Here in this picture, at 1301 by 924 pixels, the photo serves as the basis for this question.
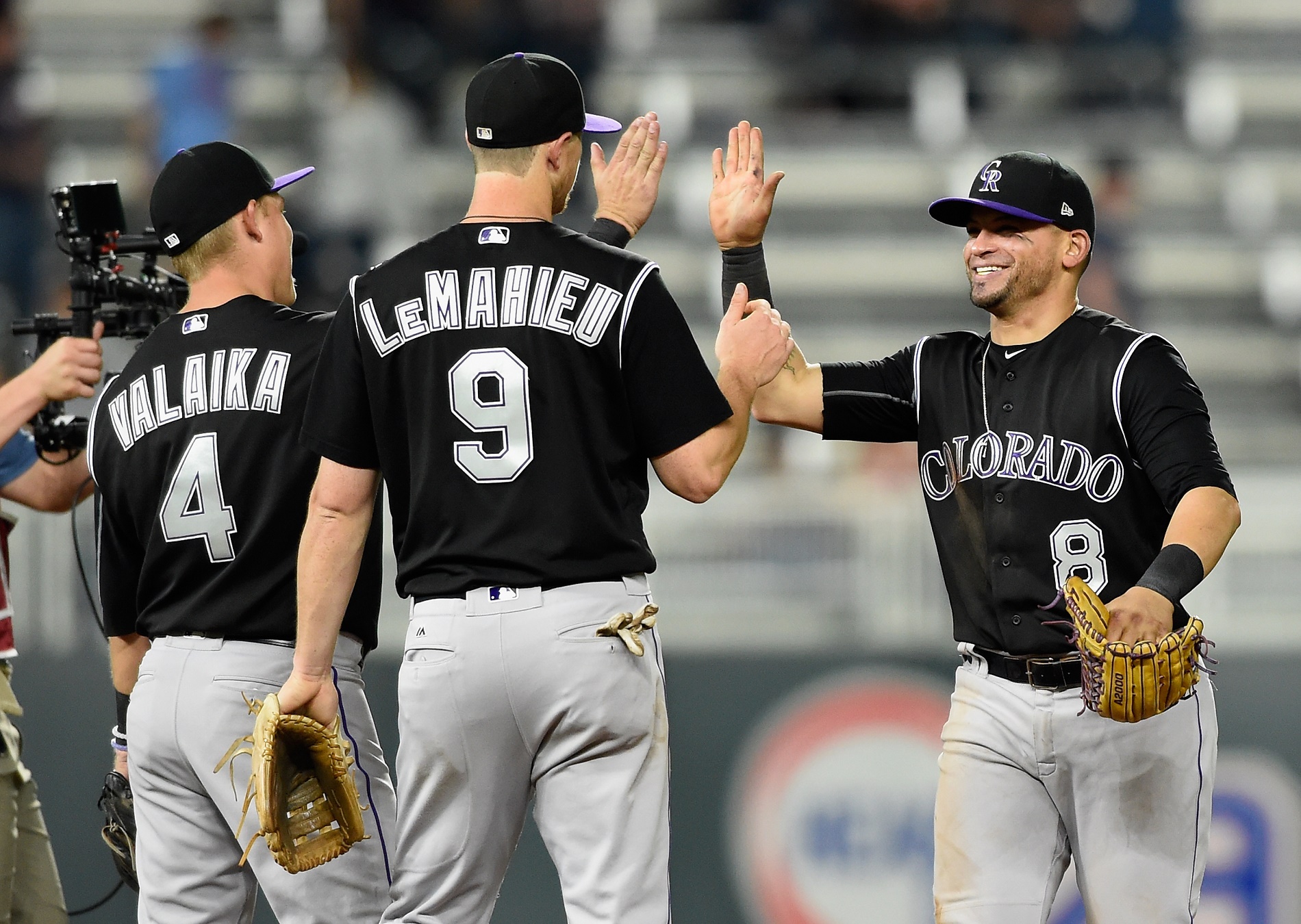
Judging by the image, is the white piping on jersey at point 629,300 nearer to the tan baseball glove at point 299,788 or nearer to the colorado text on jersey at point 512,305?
the colorado text on jersey at point 512,305

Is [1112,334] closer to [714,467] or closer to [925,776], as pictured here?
[714,467]

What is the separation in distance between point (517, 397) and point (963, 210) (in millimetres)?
1331

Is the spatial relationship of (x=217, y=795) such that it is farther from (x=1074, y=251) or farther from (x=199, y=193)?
(x=1074, y=251)

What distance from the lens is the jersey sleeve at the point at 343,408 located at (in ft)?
11.9

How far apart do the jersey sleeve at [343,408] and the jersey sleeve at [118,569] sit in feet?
2.45

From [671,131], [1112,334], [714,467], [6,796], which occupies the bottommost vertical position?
[6,796]

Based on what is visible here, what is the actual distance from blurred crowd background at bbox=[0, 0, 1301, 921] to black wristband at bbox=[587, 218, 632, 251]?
18.2 ft

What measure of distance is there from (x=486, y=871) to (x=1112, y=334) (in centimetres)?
187

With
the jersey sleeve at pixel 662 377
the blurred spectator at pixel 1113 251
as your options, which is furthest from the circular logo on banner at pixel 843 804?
the jersey sleeve at pixel 662 377

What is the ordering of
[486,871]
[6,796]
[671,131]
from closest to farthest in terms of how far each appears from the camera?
[486,871] → [6,796] → [671,131]

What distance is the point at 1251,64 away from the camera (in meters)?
13.0

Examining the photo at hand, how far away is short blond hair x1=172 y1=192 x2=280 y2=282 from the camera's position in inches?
161

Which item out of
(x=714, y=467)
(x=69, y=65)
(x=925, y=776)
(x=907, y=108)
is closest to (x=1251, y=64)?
(x=907, y=108)

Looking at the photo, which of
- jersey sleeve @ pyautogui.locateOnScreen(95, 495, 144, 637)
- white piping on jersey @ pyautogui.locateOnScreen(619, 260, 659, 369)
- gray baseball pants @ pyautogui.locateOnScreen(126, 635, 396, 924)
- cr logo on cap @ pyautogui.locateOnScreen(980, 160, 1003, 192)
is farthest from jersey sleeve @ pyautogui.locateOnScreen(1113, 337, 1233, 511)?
jersey sleeve @ pyautogui.locateOnScreen(95, 495, 144, 637)
